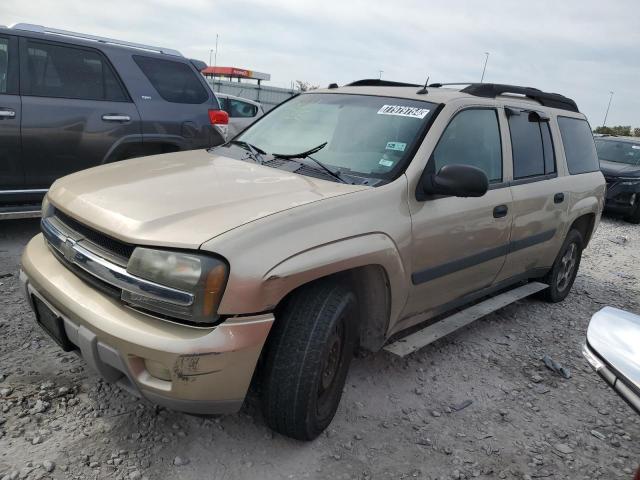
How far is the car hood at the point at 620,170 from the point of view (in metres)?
10.2

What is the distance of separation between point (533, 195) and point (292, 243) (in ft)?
7.62

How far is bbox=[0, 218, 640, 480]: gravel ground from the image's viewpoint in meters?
2.34

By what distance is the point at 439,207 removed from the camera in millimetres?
2951

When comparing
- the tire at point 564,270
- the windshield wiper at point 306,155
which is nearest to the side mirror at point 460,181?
the windshield wiper at point 306,155

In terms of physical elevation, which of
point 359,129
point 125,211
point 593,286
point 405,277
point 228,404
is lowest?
point 593,286

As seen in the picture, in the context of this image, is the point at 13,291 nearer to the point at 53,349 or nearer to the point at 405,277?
the point at 53,349

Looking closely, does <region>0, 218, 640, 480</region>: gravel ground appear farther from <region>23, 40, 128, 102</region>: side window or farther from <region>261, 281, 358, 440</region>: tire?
<region>23, 40, 128, 102</region>: side window

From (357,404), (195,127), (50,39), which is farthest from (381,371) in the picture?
(50,39)

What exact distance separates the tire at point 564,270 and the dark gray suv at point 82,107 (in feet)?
11.5

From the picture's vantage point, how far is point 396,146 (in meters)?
2.99

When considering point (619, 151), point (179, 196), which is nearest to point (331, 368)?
point (179, 196)

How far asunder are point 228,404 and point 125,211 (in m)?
0.91

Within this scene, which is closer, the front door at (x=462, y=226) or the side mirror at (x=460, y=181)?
the side mirror at (x=460, y=181)

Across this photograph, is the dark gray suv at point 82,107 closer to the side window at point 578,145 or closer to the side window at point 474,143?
the side window at point 474,143
